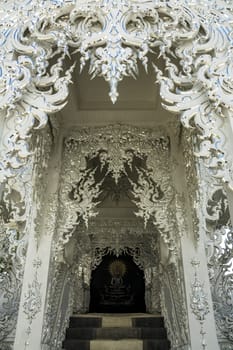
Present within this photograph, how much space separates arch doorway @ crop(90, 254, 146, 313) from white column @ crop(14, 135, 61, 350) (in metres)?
4.97

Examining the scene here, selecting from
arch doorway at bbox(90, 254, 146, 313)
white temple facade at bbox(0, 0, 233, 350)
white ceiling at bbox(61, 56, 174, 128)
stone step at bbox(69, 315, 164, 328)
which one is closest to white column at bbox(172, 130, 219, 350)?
white temple facade at bbox(0, 0, 233, 350)

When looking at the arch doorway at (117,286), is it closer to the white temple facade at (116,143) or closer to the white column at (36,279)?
the white temple facade at (116,143)

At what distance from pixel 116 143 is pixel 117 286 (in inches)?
223

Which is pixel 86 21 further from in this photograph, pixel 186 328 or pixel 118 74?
pixel 186 328

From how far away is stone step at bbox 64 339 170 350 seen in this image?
381cm

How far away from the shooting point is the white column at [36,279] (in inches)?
113

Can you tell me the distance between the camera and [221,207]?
332 cm

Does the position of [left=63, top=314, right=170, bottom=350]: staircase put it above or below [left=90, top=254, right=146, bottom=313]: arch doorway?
below

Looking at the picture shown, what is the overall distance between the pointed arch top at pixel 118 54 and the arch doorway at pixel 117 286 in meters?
6.75

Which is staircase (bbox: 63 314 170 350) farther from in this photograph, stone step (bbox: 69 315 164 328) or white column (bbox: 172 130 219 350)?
white column (bbox: 172 130 219 350)

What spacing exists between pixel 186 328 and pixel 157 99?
2.36 m

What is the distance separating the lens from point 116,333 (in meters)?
4.30

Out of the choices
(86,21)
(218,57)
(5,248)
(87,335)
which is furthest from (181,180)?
(87,335)

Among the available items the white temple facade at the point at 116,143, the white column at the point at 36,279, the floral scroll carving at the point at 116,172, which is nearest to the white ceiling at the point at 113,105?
the white temple facade at the point at 116,143
